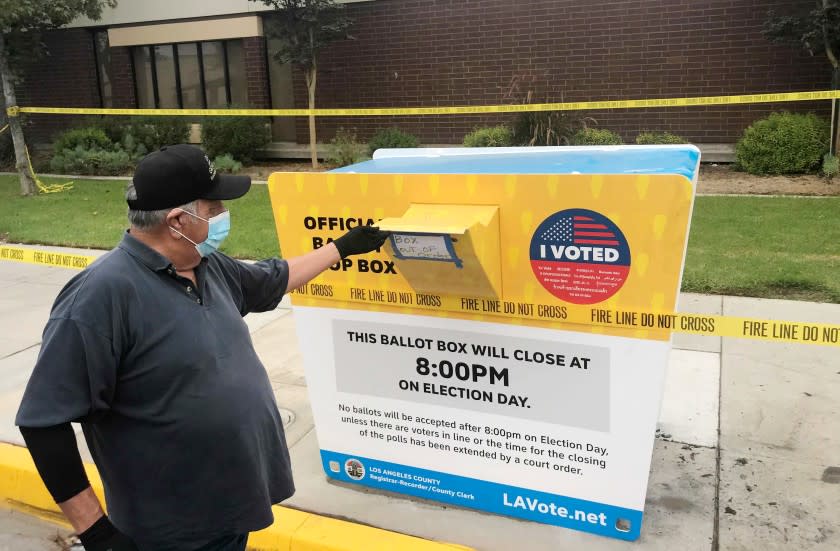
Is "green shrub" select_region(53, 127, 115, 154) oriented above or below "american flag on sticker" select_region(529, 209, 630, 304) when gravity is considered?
above

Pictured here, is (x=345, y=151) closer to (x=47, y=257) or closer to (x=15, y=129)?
(x=15, y=129)

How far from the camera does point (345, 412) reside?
3.69 meters

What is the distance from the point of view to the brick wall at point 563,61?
12.5 metres

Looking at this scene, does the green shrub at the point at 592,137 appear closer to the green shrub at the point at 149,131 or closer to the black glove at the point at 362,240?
the green shrub at the point at 149,131

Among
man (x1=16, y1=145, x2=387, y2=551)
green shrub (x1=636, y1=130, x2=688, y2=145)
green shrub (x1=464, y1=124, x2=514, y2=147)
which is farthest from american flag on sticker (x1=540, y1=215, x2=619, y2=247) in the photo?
green shrub (x1=636, y1=130, x2=688, y2=145)

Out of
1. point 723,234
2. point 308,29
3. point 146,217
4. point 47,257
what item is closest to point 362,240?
point 146,217

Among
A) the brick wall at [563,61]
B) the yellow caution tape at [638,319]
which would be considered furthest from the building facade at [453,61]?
the yellow caution tape at [638,319]

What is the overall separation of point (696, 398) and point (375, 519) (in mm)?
2157

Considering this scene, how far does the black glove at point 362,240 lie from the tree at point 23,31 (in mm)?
11244

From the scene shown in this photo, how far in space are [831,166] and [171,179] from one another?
10.5 meters

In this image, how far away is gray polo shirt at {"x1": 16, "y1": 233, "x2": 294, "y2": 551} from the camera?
6.61 ft

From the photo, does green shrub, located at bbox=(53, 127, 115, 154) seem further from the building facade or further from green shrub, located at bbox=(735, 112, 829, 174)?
green shrub, located at bbox=(735, 112, 829, 174)

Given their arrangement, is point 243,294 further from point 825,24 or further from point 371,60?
point 371,60

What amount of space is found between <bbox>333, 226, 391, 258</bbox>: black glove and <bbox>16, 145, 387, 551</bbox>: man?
63 centimetres
